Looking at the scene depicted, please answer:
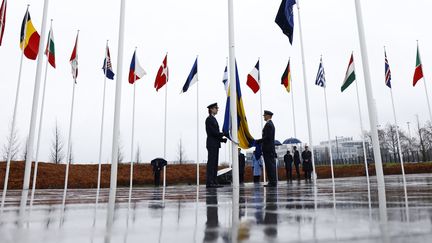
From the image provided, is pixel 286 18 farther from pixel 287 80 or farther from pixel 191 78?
pixel 287 80

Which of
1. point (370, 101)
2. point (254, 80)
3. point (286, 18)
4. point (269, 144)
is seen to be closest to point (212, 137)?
point (269, 144)

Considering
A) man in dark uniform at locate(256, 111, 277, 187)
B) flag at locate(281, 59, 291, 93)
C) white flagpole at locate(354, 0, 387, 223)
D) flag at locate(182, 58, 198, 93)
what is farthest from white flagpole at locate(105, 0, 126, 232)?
flag at locate(281, 59, 291, 93)

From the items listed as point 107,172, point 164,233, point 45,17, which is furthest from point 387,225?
point 107,172

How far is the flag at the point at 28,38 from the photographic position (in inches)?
417

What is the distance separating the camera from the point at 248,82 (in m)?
16.5

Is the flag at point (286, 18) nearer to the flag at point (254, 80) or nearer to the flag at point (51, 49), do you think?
the flag at point (254, 80)

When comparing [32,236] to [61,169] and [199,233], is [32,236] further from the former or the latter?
[61,169]

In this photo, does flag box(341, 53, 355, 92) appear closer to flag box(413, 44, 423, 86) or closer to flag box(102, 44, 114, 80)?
flag box(413, 44, 423, 86)

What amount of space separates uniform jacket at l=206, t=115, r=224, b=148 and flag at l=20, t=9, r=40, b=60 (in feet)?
21.4

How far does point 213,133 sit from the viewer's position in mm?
9664

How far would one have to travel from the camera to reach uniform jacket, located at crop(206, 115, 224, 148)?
967 centimetres

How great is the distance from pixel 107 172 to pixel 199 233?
2470cm

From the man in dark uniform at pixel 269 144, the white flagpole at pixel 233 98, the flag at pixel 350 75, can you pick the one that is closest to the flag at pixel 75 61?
the man in dark uniform at pixel 269 144

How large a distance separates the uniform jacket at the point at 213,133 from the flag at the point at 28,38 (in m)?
6.51
